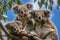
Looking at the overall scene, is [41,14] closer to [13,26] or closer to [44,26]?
[44,26]

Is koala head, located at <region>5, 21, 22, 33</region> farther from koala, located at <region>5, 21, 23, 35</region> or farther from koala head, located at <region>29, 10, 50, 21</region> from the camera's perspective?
koala head, located at <region>29, 10, 50, 21</region>

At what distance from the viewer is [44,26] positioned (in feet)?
8.53

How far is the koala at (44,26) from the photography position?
7.86 ft

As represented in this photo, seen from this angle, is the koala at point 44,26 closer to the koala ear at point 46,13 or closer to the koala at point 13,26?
the koala ear at point 46,13

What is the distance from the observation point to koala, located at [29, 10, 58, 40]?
240 centimetres

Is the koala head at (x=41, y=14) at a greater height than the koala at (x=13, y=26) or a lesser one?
greater

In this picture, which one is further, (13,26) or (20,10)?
(20,10)

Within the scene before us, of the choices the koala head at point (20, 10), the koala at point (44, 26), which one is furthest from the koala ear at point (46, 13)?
the koala head at point (20, 10)

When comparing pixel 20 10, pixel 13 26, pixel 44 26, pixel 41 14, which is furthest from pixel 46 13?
pixel 20 10

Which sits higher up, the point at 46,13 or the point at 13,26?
the point at 46,13

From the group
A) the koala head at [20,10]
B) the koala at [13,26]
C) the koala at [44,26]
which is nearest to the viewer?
the koala at [44,26]

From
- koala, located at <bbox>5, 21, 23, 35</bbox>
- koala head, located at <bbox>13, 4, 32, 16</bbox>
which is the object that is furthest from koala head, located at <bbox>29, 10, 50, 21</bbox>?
koala head, located at <bbox>13, 4, 32, 16</bbox>

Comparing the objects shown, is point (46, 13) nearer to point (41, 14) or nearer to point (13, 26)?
point (41, 14)

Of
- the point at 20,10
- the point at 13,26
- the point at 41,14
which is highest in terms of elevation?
the point at 20,10
